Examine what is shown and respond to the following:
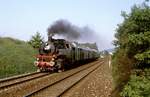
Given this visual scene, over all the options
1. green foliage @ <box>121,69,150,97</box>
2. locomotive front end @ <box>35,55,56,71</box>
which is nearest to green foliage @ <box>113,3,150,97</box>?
green foliage @ <box>121,69,150,97</box>

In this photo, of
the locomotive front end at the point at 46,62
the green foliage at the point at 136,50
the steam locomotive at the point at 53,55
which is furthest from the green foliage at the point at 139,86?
the steam locomotive at the point at 53,55

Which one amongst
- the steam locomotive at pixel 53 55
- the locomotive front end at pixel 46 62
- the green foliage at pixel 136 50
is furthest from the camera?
the steam locomotive at pixel 53 55

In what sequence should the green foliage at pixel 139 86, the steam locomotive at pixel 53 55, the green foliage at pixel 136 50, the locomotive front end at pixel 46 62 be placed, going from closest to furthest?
the green foliage at pixel 139 86 < the green foliage at pixel 136 50 < the locomotive front end at pixel 46 62 < the steam locomotive at pixel 53 55

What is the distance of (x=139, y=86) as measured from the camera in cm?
1096

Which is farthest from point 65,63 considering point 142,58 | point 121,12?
point 142,58

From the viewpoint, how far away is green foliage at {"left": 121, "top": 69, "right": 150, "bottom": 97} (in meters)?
10.5

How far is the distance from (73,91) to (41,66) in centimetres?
1576

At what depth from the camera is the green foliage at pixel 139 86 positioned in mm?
10547

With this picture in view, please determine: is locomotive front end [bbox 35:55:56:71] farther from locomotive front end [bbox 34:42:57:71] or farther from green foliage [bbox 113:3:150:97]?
green foliage [bbox 113:3:150:97]

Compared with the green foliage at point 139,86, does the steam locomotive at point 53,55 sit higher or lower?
higher

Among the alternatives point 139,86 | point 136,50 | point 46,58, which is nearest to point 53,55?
point 46,58

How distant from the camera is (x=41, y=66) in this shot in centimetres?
3550

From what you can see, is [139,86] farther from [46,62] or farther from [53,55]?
[46,62]

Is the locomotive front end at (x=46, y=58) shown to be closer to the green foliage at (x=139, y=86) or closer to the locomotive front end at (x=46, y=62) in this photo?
the locomotive front end at (x=46, y=62)
